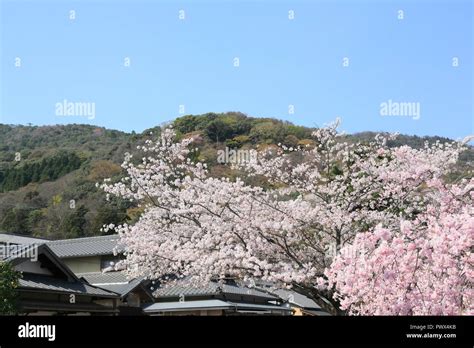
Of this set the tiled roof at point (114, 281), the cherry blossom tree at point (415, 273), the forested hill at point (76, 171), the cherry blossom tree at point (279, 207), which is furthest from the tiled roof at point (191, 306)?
the cherry blossom tree at point (415, 273)

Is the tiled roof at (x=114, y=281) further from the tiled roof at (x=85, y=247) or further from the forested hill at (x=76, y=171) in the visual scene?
the forested hill at (x=76, y=171)

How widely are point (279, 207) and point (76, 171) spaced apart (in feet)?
50.7

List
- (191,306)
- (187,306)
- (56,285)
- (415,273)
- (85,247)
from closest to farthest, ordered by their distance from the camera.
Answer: (415,273) < (56,285) < (191,306) < (187,306) < (85,247)

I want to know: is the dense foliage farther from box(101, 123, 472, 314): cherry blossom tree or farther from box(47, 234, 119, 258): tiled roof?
box(47, 234, 119, 258): tiled roof

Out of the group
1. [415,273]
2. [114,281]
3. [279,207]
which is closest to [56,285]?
[114,281]

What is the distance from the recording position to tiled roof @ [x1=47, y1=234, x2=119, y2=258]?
16.6 m

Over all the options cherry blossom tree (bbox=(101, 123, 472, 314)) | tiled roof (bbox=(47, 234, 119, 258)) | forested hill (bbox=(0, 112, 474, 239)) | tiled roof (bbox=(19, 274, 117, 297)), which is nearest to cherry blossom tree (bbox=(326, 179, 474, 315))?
cherry blossom tree (bbox=(101, 123, 472, 314))

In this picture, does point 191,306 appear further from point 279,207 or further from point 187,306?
point 279,207

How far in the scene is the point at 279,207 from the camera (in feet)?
26.1

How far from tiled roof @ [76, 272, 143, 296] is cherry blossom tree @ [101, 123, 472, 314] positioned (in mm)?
5750
